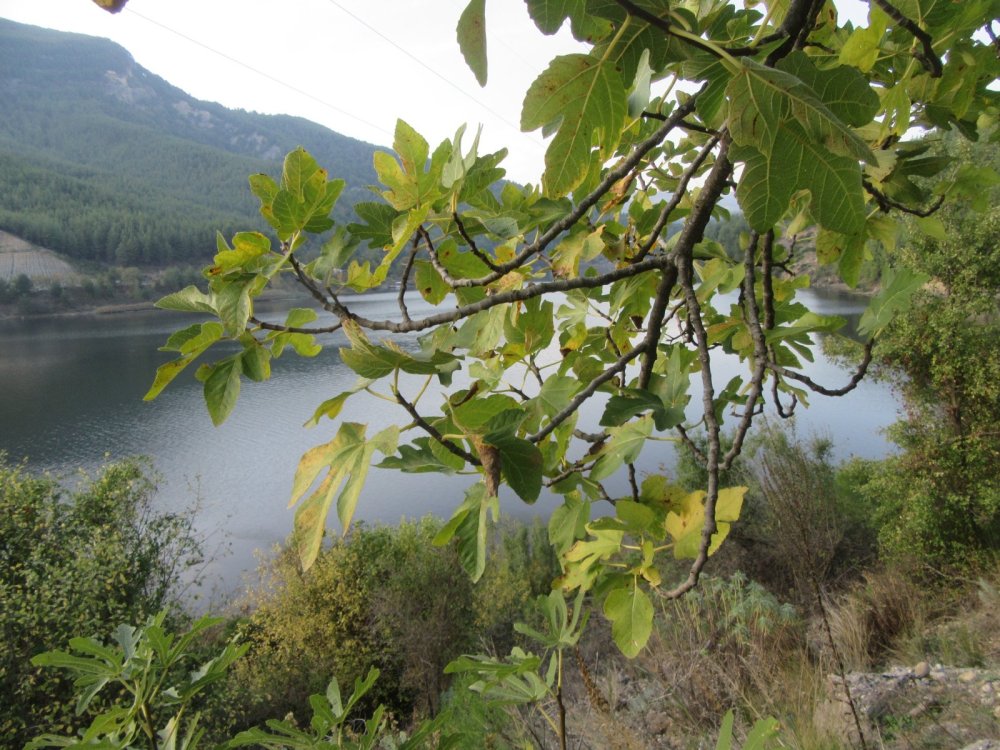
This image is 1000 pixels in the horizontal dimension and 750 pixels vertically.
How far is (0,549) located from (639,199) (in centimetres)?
847

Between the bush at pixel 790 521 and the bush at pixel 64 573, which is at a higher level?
the bush at pixel 790 521

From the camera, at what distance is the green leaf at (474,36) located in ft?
1.12

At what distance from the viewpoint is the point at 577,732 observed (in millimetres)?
2924

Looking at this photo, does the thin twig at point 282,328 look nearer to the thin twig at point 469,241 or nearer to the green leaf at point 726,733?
the thin twig at point 469,241

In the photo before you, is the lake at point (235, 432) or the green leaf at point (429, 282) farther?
the lake at point (235, 432)

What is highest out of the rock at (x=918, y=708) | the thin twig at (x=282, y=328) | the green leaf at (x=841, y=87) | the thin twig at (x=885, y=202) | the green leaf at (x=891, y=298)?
the thin twig at (x=885, y=202)

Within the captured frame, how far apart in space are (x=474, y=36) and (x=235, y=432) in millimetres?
18709

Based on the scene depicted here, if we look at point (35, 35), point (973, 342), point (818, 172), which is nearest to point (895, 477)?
point (973, 342)

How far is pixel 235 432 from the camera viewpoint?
17.1 metres

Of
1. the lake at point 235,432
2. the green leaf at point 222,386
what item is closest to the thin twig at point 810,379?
the green leaf at point 222,386

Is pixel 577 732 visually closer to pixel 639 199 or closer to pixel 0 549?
pixel 639 199

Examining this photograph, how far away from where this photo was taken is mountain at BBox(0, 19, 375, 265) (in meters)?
38.4

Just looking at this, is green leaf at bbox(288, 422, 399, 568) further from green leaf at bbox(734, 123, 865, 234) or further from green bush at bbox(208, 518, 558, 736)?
green bush at bbox(208, 518, 558, 736)

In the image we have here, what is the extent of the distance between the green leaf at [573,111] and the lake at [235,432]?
876cm
